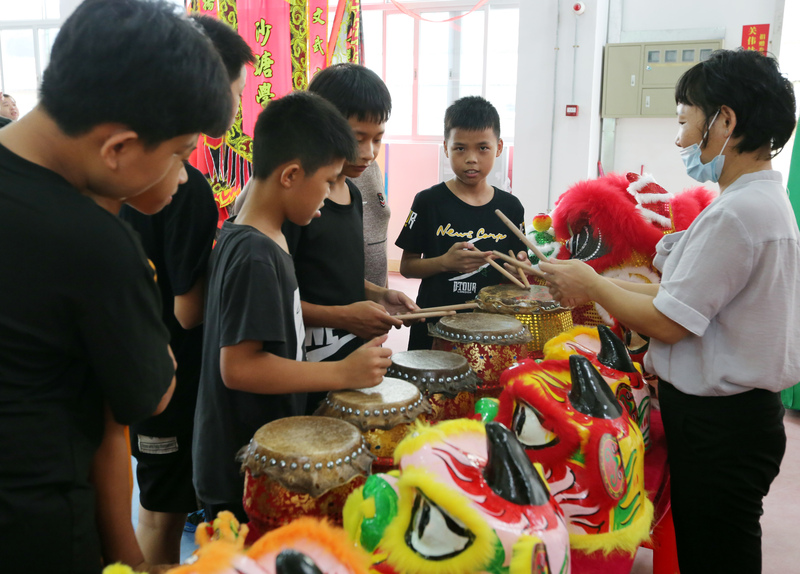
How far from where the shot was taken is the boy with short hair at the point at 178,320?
1384 millimetres

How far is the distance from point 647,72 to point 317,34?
7.88ft

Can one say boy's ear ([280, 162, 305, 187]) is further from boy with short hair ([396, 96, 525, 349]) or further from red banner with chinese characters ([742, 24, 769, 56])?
red banner with chinese characters ([742, 24, 769, 56])

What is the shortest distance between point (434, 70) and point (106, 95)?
21.7 ft

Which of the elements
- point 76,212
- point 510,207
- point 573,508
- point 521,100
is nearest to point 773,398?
point 573,508

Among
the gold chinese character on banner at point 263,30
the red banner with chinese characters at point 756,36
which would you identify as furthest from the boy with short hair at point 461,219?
the red banner with chinese characters at point 756,36

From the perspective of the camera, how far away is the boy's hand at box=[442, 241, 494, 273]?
1932 mm

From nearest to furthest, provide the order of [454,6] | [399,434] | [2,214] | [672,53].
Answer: [2,214]
[399,434]
[672,53]
[454,6]

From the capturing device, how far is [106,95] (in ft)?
2.13

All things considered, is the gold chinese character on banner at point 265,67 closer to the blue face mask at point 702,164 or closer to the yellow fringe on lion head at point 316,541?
the blue face mask at point 702,164

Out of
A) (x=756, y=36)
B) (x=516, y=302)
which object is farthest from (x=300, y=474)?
(x=756, y=36)

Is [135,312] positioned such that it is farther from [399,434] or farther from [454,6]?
[454,6]

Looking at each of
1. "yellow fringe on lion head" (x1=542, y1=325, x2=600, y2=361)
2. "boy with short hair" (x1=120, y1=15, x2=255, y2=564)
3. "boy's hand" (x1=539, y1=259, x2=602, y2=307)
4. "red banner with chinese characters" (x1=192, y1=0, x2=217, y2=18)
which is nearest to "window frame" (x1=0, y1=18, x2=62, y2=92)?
"red banner with chinese characters" (x1=192, y1=0, x2=217, y2=18)

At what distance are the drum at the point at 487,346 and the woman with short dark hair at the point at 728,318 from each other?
0.82 feet

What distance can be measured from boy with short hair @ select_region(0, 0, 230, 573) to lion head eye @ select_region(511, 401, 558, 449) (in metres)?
0.57
